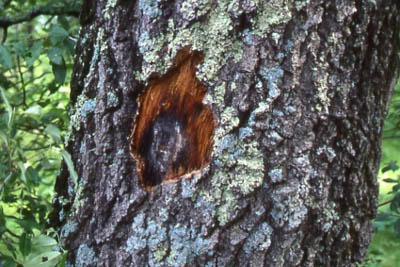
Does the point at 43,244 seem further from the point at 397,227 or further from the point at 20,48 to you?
the point at 397,227

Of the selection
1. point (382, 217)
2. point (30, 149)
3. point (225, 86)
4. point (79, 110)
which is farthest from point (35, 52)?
point (382, 217)

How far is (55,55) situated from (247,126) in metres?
0.96

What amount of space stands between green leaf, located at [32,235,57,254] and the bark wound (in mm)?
310

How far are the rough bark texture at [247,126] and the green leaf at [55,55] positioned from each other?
0.60 metres

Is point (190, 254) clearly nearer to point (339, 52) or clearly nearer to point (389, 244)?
point (339, 52)

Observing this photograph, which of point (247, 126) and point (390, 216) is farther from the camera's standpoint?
point (390, 216)

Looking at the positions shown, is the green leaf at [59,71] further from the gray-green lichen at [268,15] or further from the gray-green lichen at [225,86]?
the gray-green lichen at [268,15]

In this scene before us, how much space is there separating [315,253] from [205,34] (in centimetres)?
60

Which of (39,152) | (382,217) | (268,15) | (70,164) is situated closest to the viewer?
(268,15)

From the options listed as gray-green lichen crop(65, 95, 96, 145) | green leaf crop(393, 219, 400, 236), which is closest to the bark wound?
gray-green lichen crop(65, 95, 96, 145)

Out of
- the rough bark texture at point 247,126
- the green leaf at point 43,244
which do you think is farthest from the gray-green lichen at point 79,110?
the green leaf at point 43,244

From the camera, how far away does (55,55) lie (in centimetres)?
231

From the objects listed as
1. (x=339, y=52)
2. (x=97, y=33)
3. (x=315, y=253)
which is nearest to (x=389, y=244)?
(x=315, y=253)

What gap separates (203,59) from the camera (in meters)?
1.61
